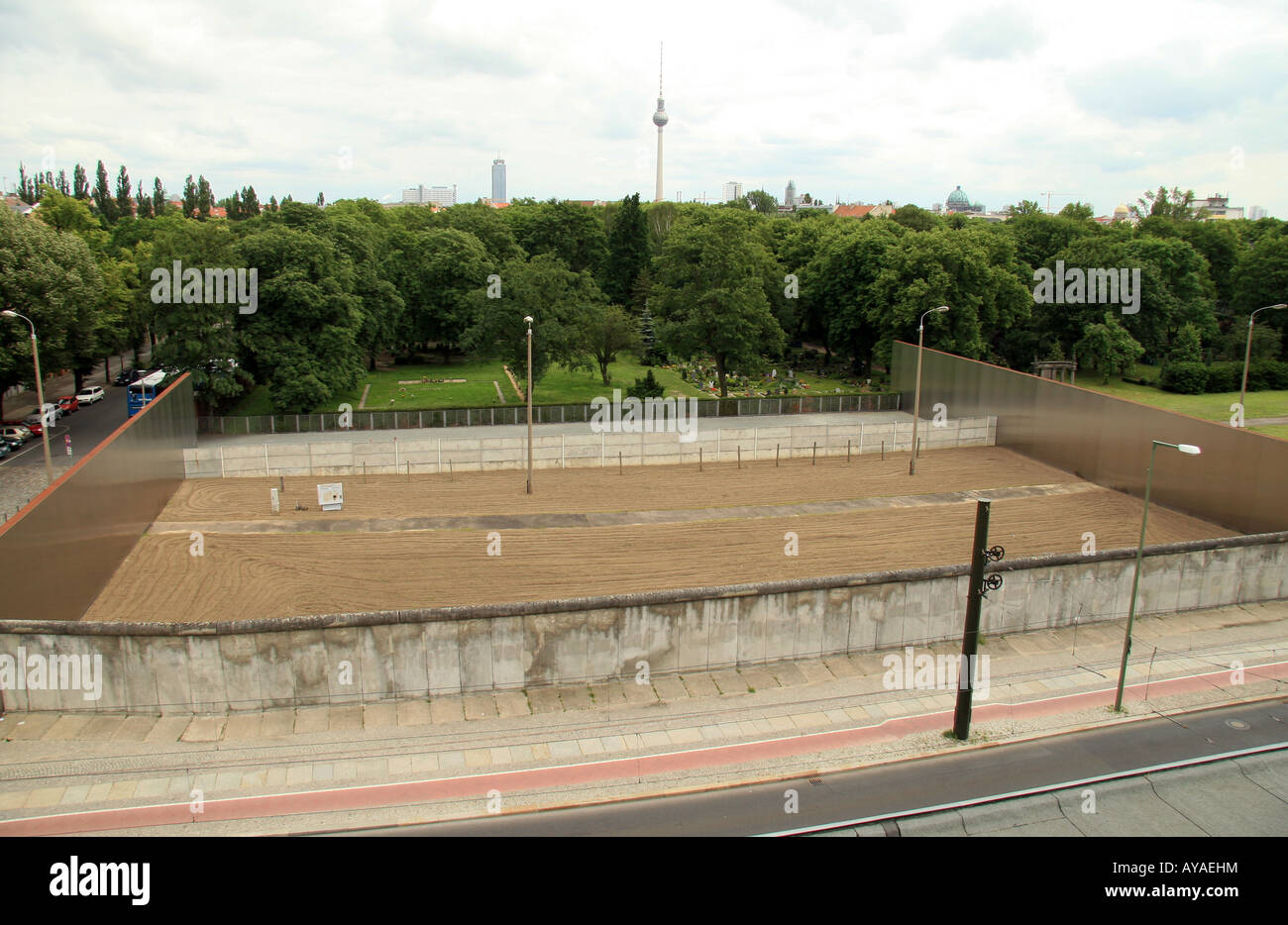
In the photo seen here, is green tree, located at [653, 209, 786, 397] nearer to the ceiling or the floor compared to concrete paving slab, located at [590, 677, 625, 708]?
nearer to the ceiling

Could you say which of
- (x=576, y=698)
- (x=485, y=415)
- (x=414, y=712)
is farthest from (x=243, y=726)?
(x=485, y=415)

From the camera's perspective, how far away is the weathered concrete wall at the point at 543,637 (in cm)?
1652

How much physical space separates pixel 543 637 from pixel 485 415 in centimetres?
2835

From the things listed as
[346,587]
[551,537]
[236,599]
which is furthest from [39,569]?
[551,537]

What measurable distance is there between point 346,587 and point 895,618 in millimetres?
14442

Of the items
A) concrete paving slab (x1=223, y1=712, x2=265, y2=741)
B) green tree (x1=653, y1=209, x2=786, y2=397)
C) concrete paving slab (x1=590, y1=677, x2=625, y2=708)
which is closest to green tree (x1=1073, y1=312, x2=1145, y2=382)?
Result: green tree (x1=653, y1=209, x2=786, y2=397)

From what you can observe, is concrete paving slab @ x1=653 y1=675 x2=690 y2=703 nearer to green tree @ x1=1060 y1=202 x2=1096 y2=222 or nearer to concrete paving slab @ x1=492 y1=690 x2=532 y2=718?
concrete paving slab @ x1=492 y1=690 x2=532 y2=718

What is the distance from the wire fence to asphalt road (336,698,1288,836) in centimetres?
3206

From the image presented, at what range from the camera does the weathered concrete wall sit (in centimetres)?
1652

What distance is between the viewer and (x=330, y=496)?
30656 mm

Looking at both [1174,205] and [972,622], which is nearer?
[972,622]

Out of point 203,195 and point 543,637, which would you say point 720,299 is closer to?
point 543,637
